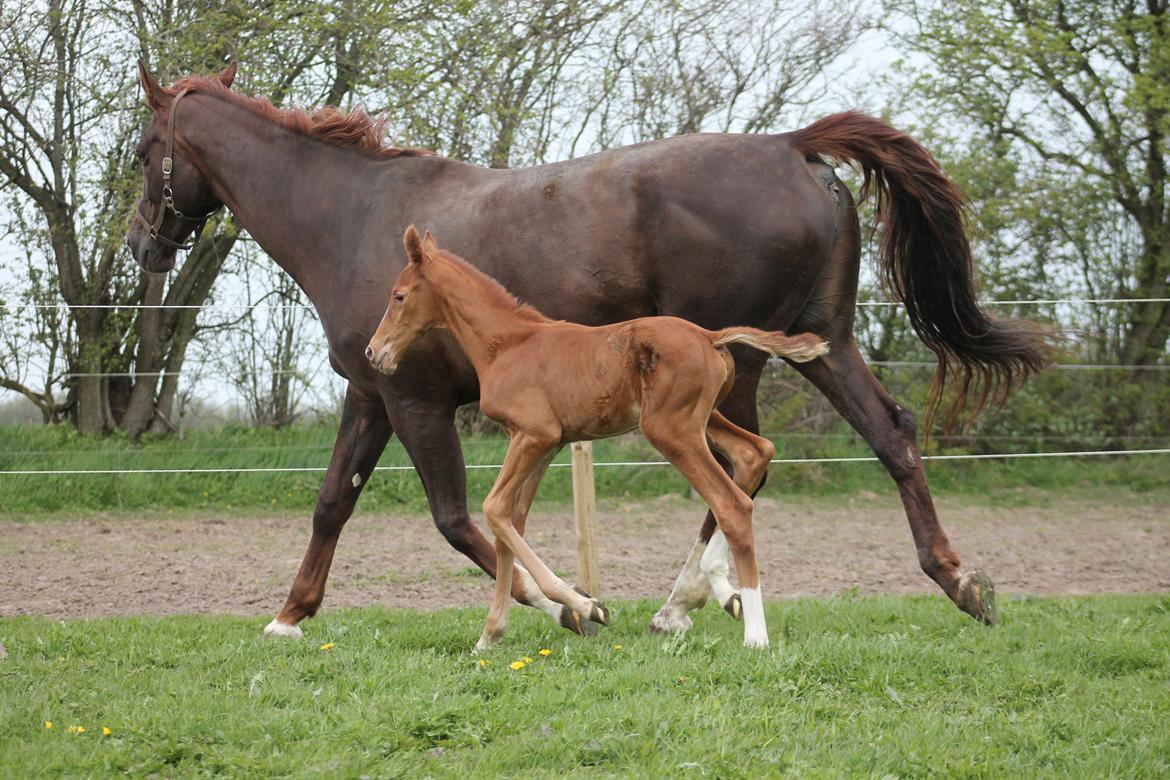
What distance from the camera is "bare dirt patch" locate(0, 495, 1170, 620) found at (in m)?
6.67

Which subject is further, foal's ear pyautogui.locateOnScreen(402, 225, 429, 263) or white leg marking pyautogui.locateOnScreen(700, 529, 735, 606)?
white leg marking pyautogui.locateOnScreen(700, 529, 735, 606)

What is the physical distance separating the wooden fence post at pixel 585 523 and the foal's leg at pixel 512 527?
1818mm

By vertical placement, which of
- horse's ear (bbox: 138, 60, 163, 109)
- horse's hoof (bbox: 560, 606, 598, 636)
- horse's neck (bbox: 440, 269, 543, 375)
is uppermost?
horse's ear (bbox: 138, 60, 163, 109)

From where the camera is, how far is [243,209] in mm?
5566

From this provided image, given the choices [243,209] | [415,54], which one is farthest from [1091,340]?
[243,209]

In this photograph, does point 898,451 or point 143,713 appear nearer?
point 143,713

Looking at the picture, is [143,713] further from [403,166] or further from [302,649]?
[403,166]

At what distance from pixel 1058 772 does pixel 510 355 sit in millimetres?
2446

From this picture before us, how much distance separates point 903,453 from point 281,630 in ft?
9.46

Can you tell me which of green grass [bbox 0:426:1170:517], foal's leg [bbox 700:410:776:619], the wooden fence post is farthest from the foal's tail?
green grass [bbox 0:426:1170:517]

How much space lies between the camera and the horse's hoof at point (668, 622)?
197 inches

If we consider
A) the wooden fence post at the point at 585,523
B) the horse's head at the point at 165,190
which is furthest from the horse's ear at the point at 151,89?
the wooden fence post at the point at 585,523

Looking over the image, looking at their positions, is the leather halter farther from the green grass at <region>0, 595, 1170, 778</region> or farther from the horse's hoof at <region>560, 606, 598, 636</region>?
the horse's hoof at <region>560, 606, 598, 636</region>

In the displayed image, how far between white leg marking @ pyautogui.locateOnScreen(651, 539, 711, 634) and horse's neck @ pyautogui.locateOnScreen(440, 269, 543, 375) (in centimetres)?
129
